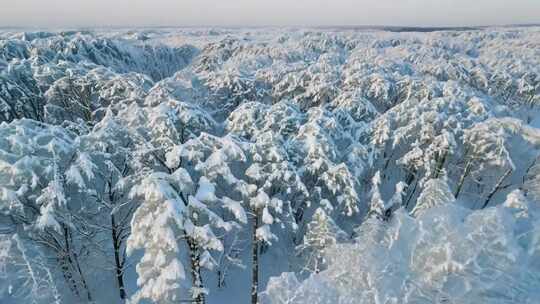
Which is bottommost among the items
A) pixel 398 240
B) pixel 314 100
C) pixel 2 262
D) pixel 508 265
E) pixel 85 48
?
pixel 2 262

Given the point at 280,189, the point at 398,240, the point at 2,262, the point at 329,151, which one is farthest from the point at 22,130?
the point at 398,240

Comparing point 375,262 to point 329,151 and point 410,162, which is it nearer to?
point 329,151

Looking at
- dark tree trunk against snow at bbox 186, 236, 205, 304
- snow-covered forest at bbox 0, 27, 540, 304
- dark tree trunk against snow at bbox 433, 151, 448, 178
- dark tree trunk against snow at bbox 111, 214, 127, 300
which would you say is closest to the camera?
snow-covered forest at bbox 0, 27, 540, 304

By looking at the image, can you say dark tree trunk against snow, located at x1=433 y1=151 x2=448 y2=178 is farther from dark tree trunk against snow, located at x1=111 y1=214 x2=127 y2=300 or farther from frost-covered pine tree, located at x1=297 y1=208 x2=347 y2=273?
dark tree trunk against snow, located at x1=111 y1=214 x2=127 y2=300

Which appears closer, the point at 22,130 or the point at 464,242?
the point at 464,242

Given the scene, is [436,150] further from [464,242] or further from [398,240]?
[464,242]

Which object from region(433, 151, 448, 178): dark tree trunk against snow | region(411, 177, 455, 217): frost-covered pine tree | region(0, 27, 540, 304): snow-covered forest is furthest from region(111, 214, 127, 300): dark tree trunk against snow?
region(433, 151, 448, 178): dark tree trunk against snow

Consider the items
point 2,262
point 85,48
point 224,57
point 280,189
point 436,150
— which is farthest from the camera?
point 224,57

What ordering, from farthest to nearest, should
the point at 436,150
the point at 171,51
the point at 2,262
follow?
the point at 171,51 → the point at 436,150 → the point at 2,262

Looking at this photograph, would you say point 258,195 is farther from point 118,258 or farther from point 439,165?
point 439,165

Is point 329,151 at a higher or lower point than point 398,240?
higher
